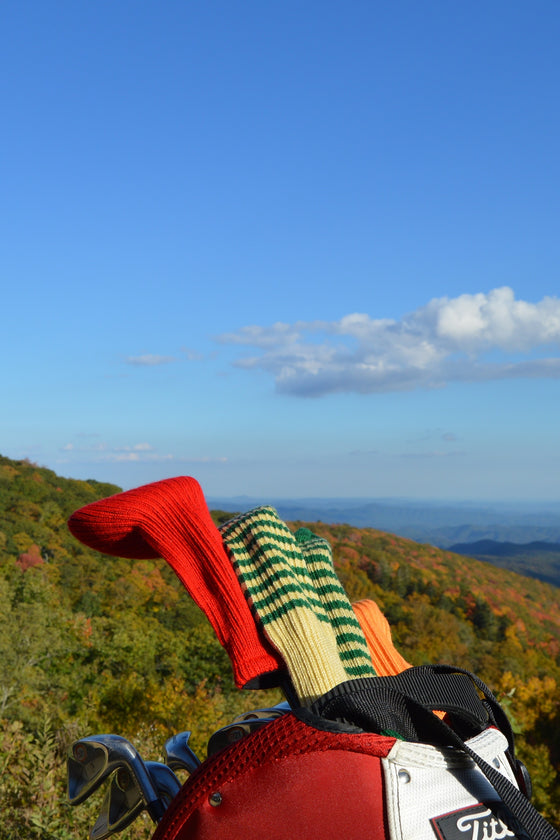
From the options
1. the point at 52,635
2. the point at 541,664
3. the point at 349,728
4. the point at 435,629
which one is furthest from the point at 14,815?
the point at 541,664

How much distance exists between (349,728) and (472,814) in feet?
0.60

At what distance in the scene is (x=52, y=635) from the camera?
23.0 metres

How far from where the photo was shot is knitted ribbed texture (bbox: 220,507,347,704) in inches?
42.1

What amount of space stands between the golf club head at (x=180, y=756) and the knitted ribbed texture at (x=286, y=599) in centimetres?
28

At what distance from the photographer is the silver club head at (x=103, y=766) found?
110 centimetres

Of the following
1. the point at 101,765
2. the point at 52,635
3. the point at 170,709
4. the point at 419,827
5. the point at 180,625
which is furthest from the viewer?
the point at 180,625

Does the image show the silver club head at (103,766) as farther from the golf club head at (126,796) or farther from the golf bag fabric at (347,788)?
the golf bag fabric at (347,788)

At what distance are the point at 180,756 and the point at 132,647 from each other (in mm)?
25039

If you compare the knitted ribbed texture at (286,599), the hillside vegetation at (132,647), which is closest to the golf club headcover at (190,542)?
the knitted ribbed texture at (286,599)

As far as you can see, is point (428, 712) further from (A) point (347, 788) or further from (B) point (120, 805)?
(B) point (120, 805)

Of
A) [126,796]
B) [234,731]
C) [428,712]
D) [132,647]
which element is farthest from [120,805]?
[132,647]

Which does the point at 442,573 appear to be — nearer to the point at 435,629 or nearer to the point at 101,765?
the point at 435,629

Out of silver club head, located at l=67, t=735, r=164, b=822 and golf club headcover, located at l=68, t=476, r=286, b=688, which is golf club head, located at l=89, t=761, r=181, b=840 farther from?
golf club headcover, located at l=68, t=476, r=286, b=688

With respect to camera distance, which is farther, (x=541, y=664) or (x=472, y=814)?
(x=541, y=664)
